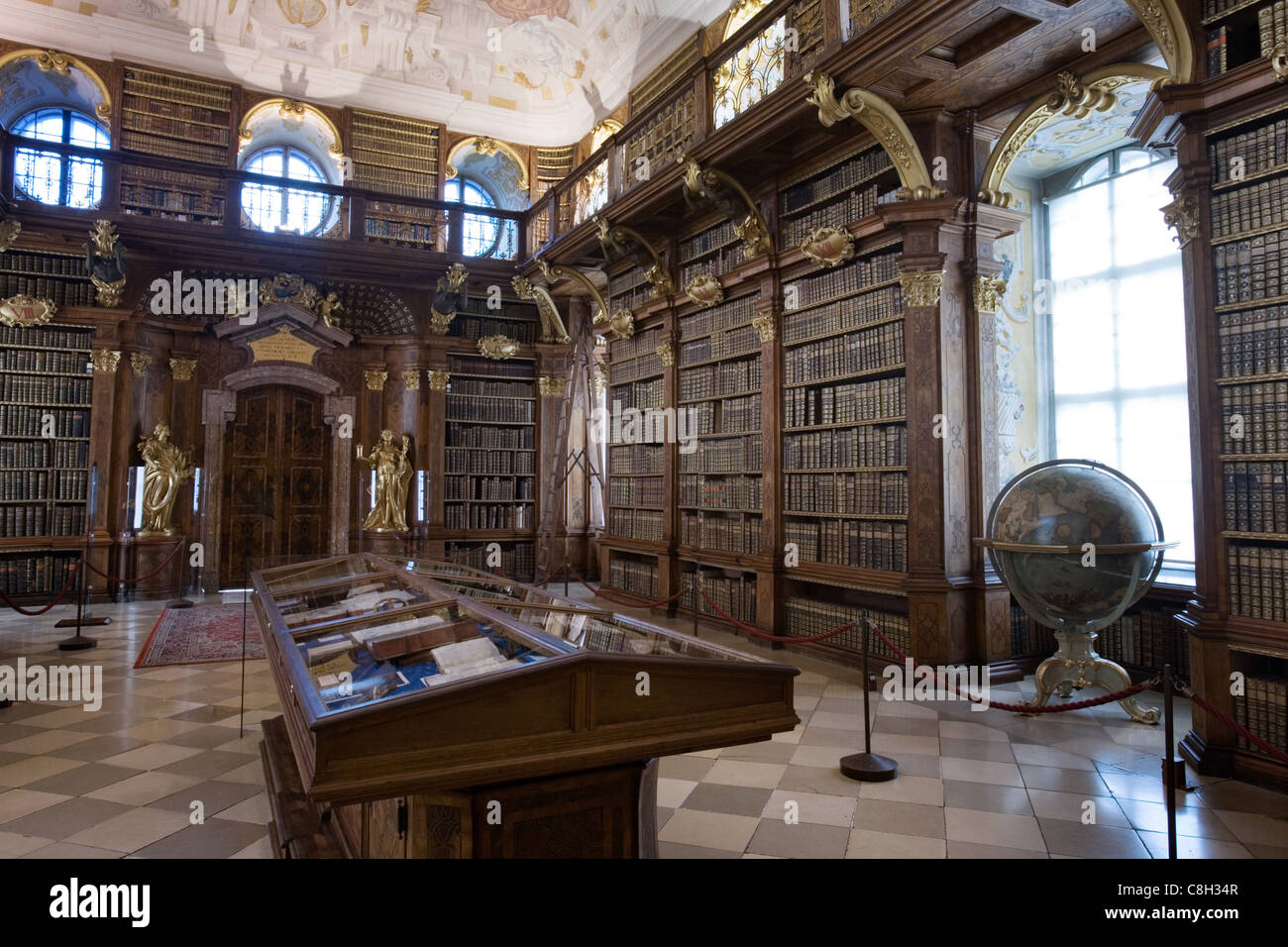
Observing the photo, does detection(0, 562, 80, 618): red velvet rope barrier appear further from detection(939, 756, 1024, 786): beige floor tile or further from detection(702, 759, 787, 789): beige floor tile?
detection(939, 756, 1024, 786): beige floor tile

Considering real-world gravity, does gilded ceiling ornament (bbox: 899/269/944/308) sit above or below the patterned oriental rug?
above

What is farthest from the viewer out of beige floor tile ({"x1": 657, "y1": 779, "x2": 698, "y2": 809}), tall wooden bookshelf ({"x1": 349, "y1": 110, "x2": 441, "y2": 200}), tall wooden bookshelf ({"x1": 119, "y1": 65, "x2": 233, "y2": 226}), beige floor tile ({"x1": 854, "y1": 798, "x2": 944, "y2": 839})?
tall wooden bookshelf ({"x1": 349, "y1": 110, "x2": 441, "y2": 200})

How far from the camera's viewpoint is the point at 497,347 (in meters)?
11.4

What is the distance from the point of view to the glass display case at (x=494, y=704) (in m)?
1.71

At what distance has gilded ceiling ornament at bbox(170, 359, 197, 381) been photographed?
9.96 m

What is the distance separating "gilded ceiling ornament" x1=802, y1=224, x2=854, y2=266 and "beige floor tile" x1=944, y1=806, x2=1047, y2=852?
13.9ft

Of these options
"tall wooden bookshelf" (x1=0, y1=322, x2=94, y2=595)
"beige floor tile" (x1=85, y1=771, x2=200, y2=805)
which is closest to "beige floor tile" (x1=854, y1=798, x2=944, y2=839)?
"beige floor tile" (x1=85, y1=771, x2=200, y2=805)

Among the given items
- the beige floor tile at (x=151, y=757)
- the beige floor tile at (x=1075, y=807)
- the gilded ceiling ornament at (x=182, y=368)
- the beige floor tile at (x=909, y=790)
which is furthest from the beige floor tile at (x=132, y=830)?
the gilded ceiling ornament at (x=182, y=368)

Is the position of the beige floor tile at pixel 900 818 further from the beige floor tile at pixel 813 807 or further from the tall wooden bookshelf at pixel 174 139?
the tall wooden bookshelf at pixel 174 139

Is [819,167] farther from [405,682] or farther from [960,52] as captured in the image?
[405,682]

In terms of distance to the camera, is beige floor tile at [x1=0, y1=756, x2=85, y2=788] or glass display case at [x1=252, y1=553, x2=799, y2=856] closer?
glass display case at [x1=252, y1=553, x2=799, y2=856]

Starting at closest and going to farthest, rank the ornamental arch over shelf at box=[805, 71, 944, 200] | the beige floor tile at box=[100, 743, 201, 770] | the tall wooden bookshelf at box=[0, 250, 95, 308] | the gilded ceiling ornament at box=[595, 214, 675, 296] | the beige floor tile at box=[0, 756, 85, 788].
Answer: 1. the beige floor tile at box=[0, 756, 85, 788]
2. the beige floor tile at box=[100, 743, 201, 770]
3. the ornamental arch over shelf at box=[805, 71, 944, 200]
4. the gilded ceiling ornament at box=[595, 214, 675, 296]
5. the tall wooden bookshelf at box=[0, 250, 95, 308]

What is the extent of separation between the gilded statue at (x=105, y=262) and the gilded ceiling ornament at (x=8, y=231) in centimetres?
71
